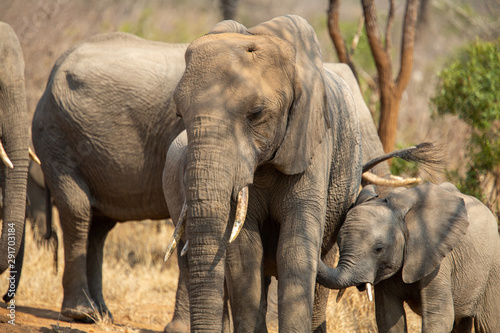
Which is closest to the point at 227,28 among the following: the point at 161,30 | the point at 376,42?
the point at 376,42

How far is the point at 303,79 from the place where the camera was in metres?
3.51

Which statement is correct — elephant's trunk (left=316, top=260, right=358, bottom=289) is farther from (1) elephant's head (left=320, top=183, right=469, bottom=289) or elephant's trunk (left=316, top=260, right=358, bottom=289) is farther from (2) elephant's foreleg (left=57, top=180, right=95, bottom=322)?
(2) elephant's foreleg (left=57, top=180, right=95, bottom=322)

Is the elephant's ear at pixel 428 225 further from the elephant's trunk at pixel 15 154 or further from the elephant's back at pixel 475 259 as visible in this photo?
the elephant's trunk at pixel 15 154

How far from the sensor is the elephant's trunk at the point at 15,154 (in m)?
4.75

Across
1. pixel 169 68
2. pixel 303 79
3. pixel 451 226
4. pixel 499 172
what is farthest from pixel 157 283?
pixel 303 79

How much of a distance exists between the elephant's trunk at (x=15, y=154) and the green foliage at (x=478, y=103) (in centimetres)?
359

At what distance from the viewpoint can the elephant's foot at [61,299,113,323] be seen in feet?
18.4

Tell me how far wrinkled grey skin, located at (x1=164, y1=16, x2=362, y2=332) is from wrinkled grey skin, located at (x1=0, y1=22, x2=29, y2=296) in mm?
1690

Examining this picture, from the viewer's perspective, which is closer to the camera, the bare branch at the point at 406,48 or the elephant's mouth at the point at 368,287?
the elephant's mouth at the point at 368,287

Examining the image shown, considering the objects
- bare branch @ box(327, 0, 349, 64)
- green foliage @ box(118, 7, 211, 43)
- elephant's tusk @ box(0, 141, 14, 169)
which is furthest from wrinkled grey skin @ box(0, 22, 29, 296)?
green foliage @ box(118, 7, 211, 43)

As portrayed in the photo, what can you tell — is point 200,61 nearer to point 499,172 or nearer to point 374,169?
point 374,169

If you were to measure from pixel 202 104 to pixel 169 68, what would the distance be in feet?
8.39

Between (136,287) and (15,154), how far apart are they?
2.55 metres

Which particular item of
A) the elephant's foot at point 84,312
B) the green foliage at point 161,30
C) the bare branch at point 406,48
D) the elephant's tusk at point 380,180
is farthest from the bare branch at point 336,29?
the green foliage at point 161,30
